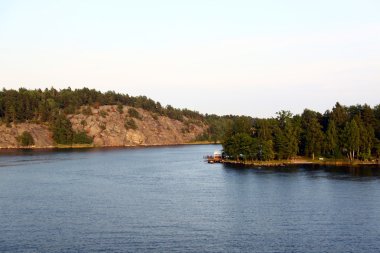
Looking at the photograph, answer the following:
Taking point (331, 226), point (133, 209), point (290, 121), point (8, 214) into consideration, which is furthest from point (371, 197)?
point (290, 121)

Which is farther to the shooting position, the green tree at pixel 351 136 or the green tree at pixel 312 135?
the green tree at pixel 312 135

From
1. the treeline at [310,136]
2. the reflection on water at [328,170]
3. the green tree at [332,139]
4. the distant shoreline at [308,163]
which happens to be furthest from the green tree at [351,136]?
the reflection on water at [328,170]

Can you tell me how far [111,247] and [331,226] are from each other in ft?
117

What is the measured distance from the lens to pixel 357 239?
232 ft

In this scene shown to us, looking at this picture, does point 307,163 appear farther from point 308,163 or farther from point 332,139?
point 332,139

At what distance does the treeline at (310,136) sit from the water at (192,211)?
20360 mm

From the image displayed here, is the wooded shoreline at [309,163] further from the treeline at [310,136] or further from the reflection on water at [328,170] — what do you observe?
the reflection on water at [328,170]

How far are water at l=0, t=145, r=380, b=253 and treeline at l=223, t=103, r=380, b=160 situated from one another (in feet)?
66.8

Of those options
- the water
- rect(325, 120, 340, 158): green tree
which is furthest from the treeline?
the water

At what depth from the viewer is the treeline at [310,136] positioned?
169375 millimetres

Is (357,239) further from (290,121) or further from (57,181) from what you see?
(290,121)

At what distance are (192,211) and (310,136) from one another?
96.0 m

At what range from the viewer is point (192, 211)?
90188 millimetres

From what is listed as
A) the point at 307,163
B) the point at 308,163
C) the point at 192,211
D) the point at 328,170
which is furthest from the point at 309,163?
the point at 192,211
